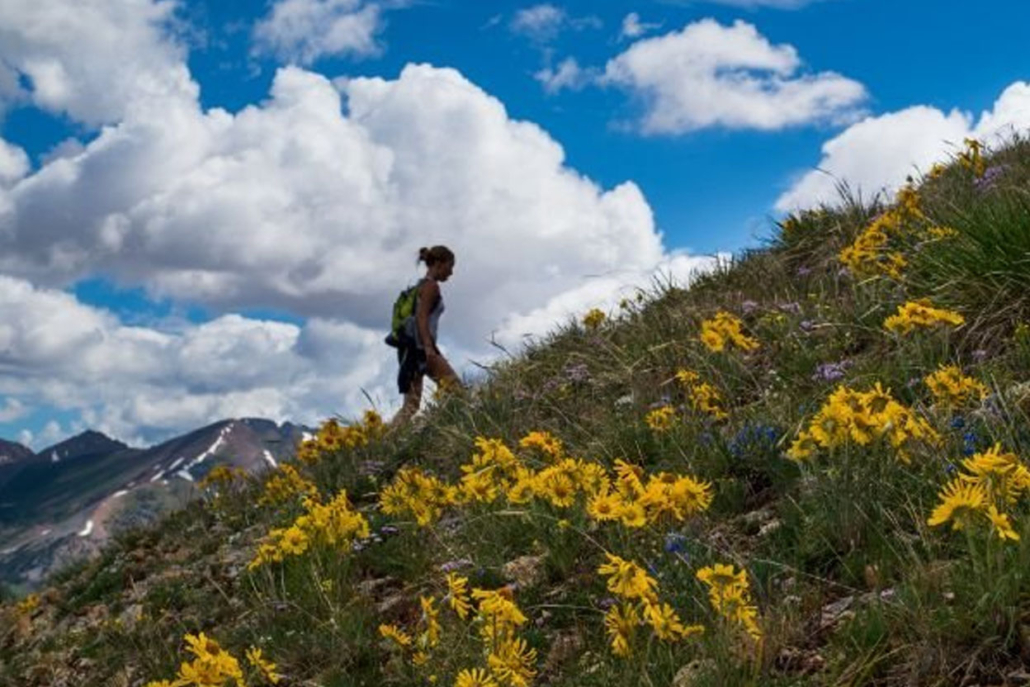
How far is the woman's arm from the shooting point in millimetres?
12906

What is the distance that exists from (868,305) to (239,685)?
17.8 feet

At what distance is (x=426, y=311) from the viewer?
42.7 ft

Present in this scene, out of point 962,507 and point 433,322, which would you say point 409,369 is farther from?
point 962,507

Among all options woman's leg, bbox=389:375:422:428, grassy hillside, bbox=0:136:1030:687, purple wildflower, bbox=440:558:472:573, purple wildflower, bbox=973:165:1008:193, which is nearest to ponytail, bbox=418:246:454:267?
woman's leg, bbox=389:375:422:428

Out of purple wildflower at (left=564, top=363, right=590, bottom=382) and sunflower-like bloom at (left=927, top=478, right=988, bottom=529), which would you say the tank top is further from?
sunflower-like bloom at (left=927, top=478, right=988, bottom=529)

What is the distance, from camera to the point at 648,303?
442 inches

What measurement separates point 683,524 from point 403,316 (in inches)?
358

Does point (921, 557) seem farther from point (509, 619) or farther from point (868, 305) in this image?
point (868, 305)

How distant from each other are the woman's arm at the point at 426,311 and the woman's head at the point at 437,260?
8.6 inches

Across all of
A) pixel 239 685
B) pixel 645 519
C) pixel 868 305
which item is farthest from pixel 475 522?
pixel 868 305

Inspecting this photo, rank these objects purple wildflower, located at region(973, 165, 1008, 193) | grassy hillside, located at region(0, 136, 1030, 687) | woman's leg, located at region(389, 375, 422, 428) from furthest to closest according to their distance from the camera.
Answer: woman's leg, located at region(389, 375, 422, 428) → purple wildflower, located at region(973, 165, 1008, 193) → grassy hillside, located at region(0, 136, 1030, 687)

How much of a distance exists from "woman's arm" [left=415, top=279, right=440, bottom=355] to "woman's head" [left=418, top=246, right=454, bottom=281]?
0.22 metres

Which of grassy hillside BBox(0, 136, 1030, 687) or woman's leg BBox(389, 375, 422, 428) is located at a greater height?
woman's leg BBox(389, 375, 422, 428)

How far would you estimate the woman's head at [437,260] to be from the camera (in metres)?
13.3
